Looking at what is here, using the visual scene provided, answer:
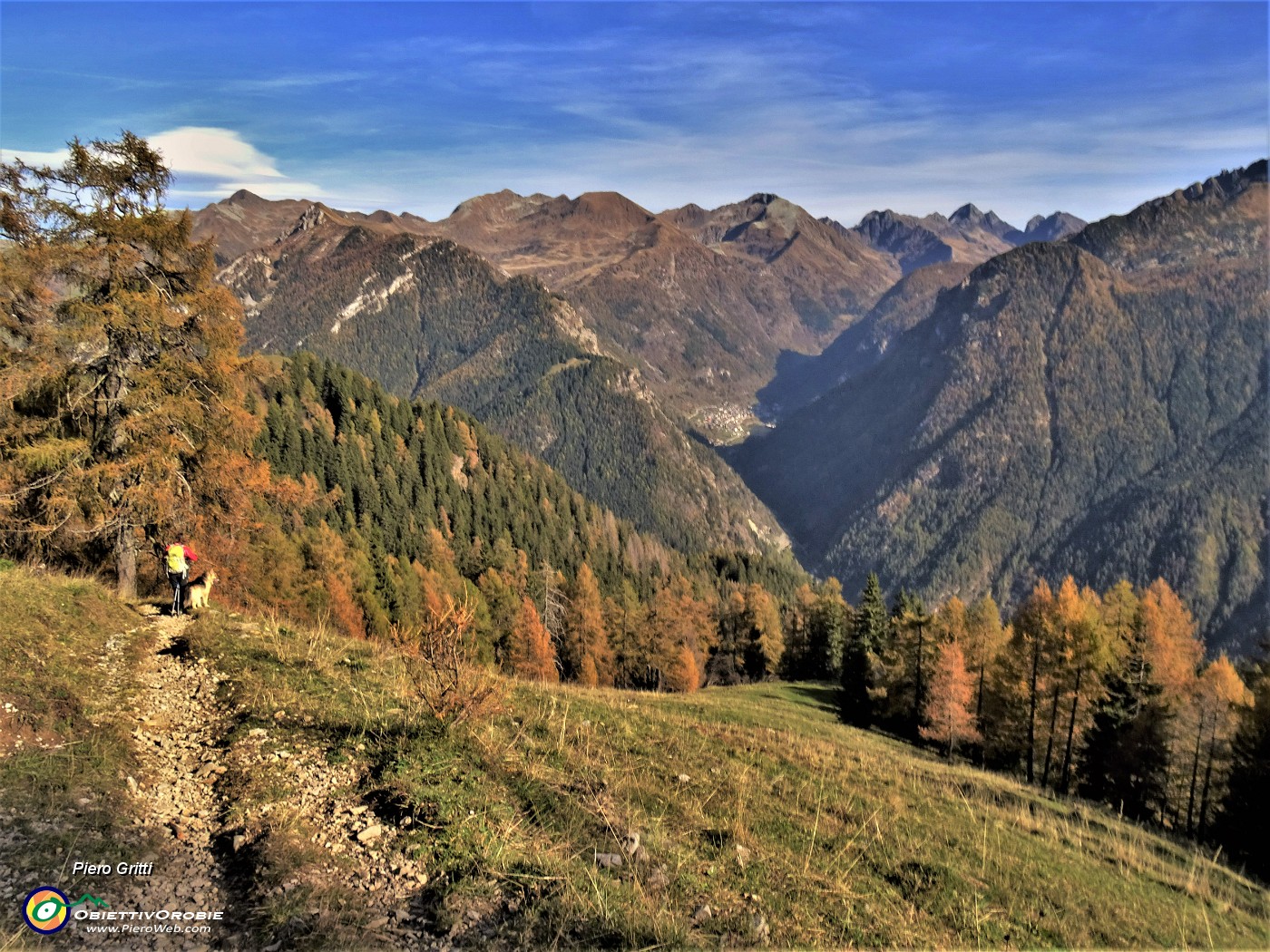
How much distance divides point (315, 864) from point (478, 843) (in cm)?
177

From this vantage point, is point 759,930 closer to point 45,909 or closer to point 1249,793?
point 45,909

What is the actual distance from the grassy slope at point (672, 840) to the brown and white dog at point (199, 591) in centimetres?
282

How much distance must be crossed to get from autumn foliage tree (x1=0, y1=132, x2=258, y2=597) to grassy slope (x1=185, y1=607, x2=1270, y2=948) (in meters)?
8.52

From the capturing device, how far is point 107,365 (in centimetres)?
2109

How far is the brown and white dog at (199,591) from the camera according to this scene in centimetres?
1822

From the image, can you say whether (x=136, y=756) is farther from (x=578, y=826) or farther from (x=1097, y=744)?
(x=1097, y=744)

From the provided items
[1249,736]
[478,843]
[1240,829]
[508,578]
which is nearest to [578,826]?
[478,843]

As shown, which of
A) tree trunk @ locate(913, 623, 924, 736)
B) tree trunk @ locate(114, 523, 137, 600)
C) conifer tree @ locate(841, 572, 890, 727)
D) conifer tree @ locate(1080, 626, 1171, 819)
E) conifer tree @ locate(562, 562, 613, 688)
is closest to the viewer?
tree trunk @ locate(114, 523, 137, 600)

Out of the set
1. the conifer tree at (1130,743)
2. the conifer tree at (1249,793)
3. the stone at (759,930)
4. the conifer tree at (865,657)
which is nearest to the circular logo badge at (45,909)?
the stone at (759,930)

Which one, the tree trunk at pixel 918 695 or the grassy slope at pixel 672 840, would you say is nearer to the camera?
the grassy slope at pixel 672 840

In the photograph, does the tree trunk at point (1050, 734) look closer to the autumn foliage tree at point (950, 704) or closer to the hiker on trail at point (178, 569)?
the autumn foliage tree at point (950, 704)

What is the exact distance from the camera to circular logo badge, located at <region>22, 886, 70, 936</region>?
6.12 m

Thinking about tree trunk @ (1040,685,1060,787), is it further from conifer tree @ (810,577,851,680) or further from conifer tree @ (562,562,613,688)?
conifer tree @ (562,562,613,688)

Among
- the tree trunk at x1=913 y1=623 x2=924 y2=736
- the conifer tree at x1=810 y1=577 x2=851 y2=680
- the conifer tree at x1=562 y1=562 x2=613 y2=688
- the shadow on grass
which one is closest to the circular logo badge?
the shadow on grass
